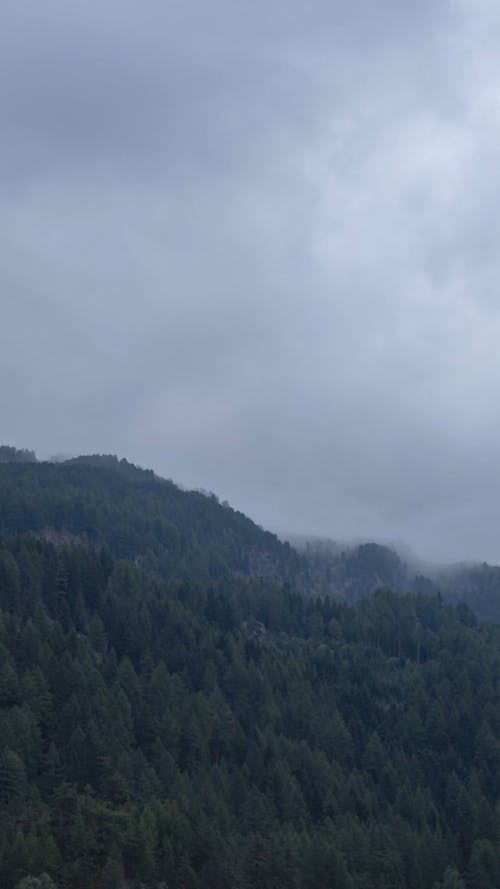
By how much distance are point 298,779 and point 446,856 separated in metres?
35.5

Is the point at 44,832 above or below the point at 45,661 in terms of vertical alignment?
below

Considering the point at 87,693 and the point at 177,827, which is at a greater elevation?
the point at 87,693

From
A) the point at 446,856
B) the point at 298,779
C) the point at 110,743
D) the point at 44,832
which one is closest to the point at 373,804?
the point at 298,779

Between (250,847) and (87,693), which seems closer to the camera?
(250,847)

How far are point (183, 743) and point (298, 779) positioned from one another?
19078 millimetres

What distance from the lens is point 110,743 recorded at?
17200 cm

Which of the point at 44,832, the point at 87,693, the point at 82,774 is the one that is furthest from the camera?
the point at 87,693

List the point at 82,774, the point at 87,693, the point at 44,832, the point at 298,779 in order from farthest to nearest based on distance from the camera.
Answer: the point at 298,779 → the point at 87,693 → the point at 82,774 → the point at 44,832

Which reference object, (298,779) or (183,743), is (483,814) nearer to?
(298,779)

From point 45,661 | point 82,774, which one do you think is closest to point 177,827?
point 82,774

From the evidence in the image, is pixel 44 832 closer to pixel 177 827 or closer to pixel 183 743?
pixel 177 827

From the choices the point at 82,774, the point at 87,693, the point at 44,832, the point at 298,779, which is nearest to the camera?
the point at 44,832

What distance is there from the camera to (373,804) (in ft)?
633

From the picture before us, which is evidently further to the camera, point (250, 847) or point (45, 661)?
point (45, 661)
